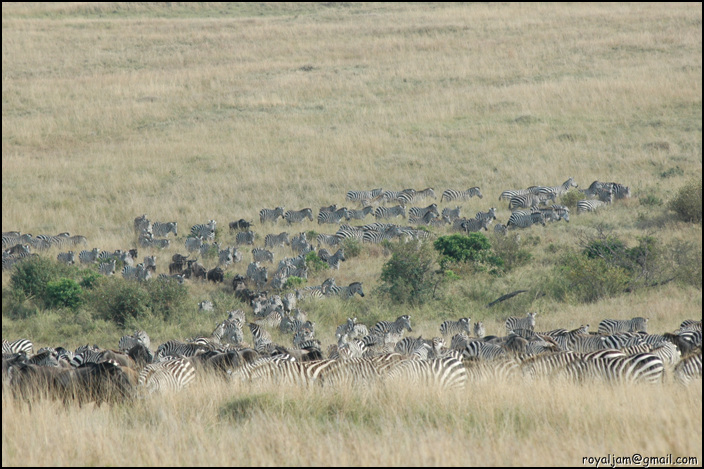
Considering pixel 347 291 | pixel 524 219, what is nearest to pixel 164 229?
pixel 347 291

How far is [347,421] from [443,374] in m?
2.14

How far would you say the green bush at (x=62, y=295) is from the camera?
758 inches

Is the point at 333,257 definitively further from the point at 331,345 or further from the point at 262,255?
the point at 331,345

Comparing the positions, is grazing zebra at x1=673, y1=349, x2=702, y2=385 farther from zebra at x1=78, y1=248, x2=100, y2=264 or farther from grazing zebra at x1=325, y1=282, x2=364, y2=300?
zebra at x1=78, y1=248, x2=100, y2=264

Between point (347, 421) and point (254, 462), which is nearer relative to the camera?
point (254, 462)

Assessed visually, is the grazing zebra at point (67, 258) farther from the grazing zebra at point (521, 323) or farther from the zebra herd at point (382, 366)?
the grazing zebra at point (521, 323)

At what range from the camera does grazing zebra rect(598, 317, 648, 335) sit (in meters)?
14.5

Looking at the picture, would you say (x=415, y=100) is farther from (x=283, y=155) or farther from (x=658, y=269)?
(x=658, y=269)

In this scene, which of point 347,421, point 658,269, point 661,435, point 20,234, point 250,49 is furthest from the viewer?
point 250,49

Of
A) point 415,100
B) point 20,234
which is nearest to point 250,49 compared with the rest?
point 415,100

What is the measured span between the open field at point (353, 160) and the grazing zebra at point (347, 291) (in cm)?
32

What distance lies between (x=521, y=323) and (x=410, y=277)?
3698mm

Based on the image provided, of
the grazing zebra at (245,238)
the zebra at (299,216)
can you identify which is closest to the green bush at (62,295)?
the grazing zebra at (245,238)

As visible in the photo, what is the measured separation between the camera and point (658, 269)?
18.1m
